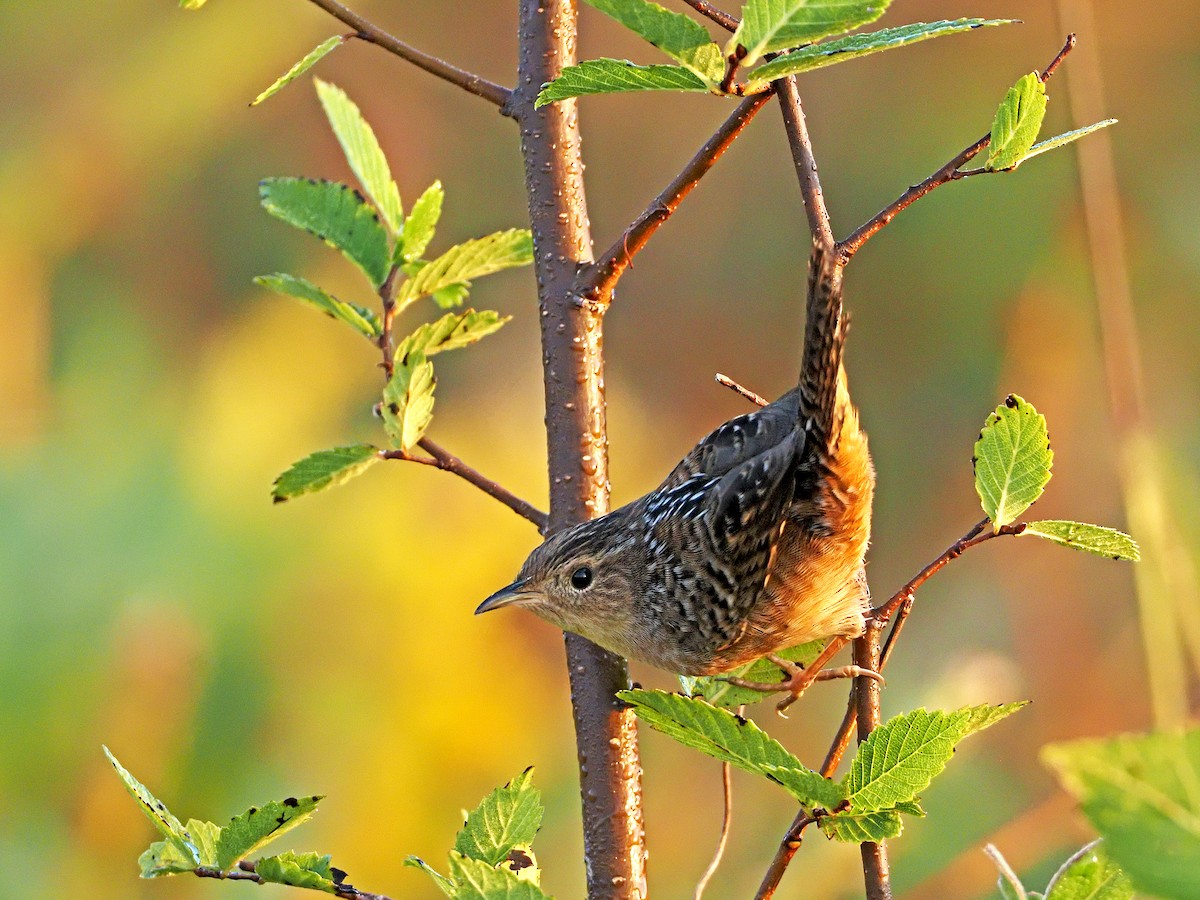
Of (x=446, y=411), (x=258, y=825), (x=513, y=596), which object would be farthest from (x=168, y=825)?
(x=446, y=411)

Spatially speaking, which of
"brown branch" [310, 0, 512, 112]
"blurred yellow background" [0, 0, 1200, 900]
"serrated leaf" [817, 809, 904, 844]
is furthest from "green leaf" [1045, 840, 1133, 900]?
"blurred yellow background" [0, 0, 1200, 900]

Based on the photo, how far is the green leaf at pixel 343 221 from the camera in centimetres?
67

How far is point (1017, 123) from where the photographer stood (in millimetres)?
496

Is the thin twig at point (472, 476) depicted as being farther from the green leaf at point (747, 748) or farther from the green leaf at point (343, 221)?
the green leaf at point (747, 748)

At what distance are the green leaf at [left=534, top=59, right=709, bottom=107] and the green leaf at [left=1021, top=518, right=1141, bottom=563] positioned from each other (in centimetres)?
27

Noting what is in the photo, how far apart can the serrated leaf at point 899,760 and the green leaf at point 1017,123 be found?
0.24 meters

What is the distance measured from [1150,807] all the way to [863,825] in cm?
20

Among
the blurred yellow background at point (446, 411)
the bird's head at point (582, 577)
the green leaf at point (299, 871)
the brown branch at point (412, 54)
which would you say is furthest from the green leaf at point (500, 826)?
the blurred yellow background at point (446, 411)

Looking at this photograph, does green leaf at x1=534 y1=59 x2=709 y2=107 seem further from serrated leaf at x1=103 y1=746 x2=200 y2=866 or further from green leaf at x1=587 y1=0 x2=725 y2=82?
serrated leaf at x1=103 y1=746 x2=200 y2=866

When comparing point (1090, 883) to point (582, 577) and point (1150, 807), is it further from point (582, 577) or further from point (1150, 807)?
point (582, 577)

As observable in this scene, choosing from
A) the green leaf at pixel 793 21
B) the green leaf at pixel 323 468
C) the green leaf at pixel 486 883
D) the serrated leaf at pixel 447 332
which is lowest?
the green leaf at pixel 486 883

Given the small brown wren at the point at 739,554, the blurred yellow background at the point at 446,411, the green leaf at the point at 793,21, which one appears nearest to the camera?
the green leaf at the point at 793,21

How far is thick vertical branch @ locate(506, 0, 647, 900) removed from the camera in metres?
0.64

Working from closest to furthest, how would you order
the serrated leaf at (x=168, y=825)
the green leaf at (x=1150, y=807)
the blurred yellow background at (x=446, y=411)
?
the green leaf at (x=1150, y=807), the serrated leaf at (x=168, y=825), the blurred yellow background at (x=446, y=411)
